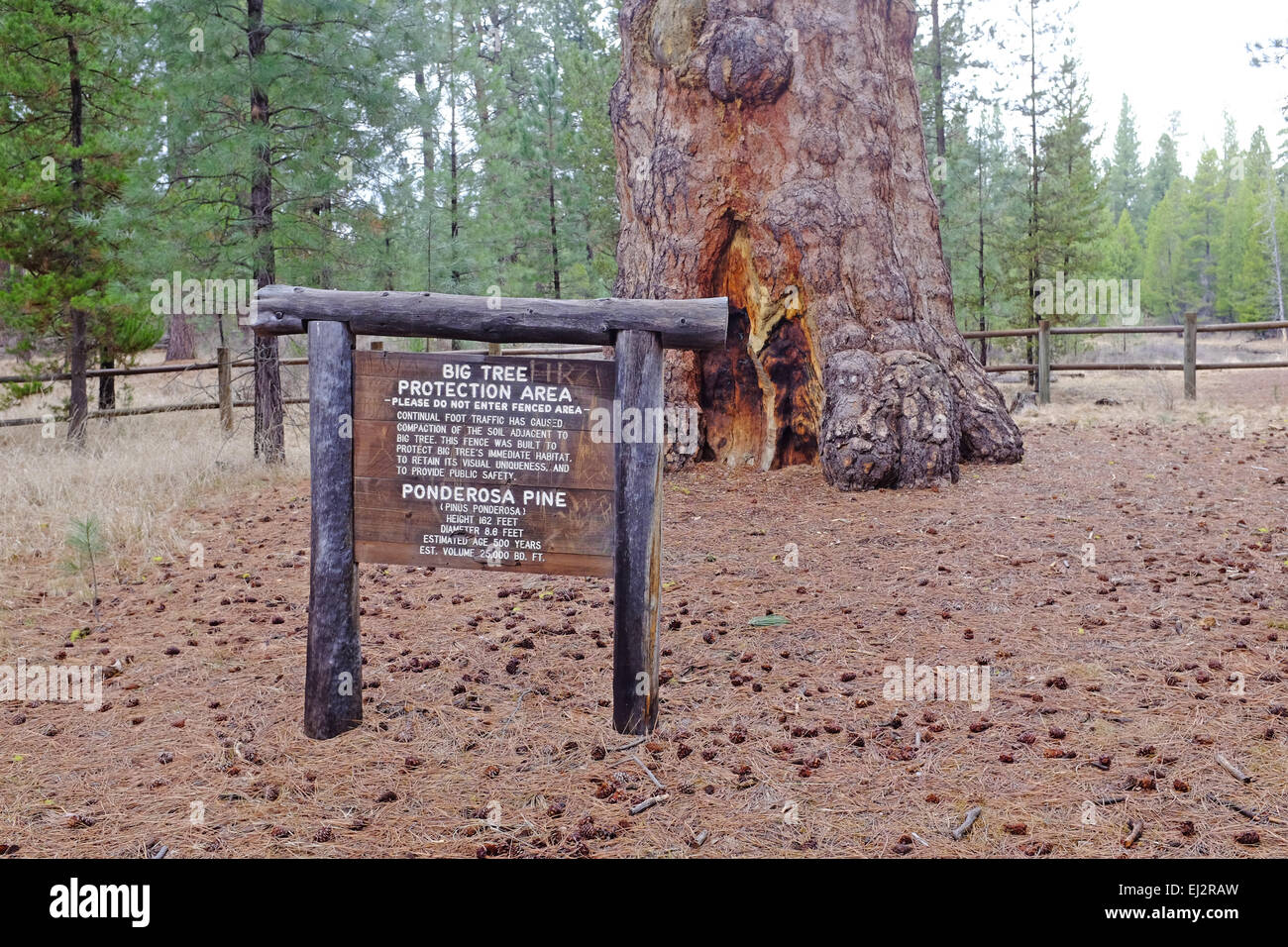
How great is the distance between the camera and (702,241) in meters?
9.01

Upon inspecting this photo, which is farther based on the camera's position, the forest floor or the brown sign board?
the brown sign board

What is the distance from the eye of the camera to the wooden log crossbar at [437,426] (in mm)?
3990

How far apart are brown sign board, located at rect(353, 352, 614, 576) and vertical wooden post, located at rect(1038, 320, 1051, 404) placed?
14542mm

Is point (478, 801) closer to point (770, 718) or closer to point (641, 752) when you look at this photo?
point (641, 752)

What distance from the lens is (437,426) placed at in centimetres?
411

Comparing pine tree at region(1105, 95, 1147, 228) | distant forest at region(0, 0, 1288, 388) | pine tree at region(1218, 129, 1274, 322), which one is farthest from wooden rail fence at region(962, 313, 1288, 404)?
Result: pine tree at region(1105, 95, 1147, 228)

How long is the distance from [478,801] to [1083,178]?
23.1 m

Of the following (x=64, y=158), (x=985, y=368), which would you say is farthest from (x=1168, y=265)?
(x=64, y=158)

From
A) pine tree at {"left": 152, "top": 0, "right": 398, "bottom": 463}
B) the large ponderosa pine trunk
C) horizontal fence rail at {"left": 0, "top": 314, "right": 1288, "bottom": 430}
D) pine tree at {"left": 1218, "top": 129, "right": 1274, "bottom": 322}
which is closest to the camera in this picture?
the large ponderosa pine trunk

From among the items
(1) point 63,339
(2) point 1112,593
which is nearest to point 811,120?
(2) point 1112,593

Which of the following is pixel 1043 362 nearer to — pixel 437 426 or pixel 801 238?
pixel 801 238

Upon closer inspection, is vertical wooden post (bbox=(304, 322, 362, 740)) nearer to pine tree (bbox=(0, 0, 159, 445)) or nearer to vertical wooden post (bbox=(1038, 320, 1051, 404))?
pine tree (bbox=(0, 0, 159, 445))

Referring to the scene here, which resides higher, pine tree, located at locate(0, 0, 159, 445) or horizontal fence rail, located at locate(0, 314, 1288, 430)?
pine tree, located at locate(0, 0, 159, 445)

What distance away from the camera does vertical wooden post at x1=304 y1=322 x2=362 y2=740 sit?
409 cm
